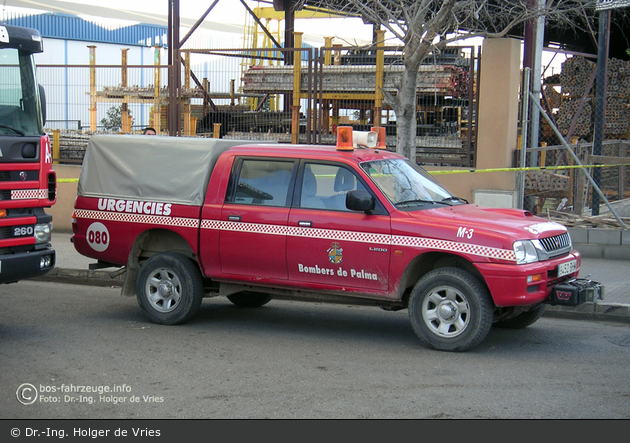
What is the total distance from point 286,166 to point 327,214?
75 cm

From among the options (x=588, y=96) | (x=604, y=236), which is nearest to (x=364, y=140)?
(x=604, y=236)

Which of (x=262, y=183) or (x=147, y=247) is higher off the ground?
(x=262, y=183)

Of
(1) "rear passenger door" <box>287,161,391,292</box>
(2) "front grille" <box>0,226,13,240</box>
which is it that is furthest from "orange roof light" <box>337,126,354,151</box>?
(2) "front grille" <box>0,226,13,240</box>

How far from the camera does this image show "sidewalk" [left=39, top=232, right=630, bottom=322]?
810 cm

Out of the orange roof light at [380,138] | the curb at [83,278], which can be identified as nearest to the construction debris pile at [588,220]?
the orange roof light at [380,138]

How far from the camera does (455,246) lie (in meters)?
6.42

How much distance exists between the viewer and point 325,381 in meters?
5.71

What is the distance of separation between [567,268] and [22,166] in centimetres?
538

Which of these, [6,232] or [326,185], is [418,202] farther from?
[6,232]

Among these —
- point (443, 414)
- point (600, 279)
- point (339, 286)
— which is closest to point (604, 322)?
point (600, 279)

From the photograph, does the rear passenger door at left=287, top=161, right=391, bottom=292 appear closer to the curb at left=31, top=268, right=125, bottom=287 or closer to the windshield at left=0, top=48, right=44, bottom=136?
the windshield at left=0, top=48, right=44, bottom=136

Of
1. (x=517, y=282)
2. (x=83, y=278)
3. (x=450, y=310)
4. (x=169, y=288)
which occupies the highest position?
(x=517, y=282)

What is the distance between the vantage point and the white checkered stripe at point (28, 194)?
690 cm

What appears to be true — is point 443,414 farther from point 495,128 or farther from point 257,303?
point 495,128
